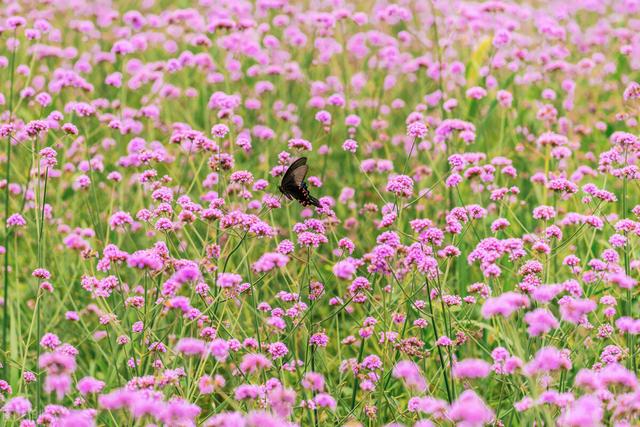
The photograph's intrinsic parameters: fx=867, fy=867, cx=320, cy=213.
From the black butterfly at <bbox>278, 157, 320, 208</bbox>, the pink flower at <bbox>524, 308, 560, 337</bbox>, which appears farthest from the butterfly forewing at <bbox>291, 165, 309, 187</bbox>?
the pink flower at <bbox>524, 308, 560, 337</bbox>

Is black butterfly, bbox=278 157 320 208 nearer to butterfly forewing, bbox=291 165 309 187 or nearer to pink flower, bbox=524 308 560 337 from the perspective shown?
butterfly forewing, bbox=291 165 309 187

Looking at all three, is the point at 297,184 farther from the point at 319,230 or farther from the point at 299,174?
the point at 319,230

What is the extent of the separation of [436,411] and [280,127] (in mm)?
3133

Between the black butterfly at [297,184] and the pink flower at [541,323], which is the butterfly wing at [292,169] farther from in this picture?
the pink flower at [541,323]

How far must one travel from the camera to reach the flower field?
2.72 m

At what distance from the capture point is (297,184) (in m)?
3.63

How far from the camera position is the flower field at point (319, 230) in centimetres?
272

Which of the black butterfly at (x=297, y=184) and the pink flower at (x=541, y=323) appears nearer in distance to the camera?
the pink flower at (x=541, y=323)

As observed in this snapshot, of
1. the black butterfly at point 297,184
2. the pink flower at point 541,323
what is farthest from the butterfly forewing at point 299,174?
the pink flower at point 541,323

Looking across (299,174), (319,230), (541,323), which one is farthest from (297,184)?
(541,323)

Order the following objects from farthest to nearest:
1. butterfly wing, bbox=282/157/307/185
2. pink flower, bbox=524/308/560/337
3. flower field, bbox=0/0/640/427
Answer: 1. butterfly wing, bbox=282/157/307/185
2. flower field, bbox=0/0/640/427
3. pink flower, bbox=524/308/560/337

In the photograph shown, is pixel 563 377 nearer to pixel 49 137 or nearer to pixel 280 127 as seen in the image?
pixel 280 127

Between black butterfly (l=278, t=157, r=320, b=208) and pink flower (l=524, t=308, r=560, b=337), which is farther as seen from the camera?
black butterfly (l=278, t=157, r=320, b=208)

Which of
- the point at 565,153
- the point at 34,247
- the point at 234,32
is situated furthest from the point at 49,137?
the point at 565,153
